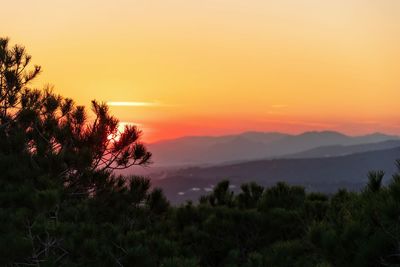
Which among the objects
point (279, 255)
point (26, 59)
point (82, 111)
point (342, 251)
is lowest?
point (279, 255)

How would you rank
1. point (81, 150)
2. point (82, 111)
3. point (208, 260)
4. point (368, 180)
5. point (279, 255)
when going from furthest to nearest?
point (82, 111) → point (81, 150) → point (208, 260) → point (279, 255) → point (368, 180)

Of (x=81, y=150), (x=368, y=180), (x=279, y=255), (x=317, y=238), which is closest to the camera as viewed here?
(x=317, y=238)

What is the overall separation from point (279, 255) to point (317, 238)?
1785 millimetres

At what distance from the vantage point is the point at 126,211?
1160cm

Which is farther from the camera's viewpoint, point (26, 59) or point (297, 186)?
point (26, 59)

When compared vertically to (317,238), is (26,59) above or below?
above

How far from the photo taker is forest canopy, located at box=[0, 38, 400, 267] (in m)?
4.79

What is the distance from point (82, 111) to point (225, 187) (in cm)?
465

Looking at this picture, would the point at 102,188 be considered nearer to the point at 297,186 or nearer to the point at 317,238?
the point at 297,186

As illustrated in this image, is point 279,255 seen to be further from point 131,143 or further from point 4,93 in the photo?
point 4,93

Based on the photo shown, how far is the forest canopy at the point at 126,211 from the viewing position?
4785mm

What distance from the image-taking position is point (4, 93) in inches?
493

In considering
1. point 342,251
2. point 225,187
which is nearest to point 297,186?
point 225,187

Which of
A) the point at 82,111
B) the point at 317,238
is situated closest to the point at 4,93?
the point at 82,111
